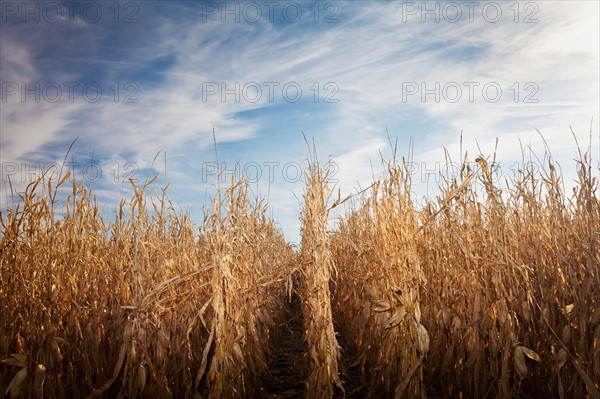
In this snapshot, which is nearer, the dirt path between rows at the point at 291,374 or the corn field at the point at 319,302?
the corn field at the point at 319,302

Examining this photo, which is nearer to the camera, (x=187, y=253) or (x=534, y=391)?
(x=534, y=391)

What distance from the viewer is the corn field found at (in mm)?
3113

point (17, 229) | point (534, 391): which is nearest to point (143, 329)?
point (17, 229)

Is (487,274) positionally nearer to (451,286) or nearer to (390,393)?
(451,286)

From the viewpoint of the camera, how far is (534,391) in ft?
11.0

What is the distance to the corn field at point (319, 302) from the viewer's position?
311 cm

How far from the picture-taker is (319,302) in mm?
3219

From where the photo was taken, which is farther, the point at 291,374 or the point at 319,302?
the point at 291,374

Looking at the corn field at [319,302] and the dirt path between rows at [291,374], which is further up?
the corn field at [319,302]

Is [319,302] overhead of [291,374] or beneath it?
overhead

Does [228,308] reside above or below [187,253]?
below

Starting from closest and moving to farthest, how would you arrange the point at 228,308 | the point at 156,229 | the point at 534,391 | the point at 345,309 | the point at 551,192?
the point at 228,308 → the point at 534,391 → the point at 551,192 → the point at 156,229 → the point at 345,309

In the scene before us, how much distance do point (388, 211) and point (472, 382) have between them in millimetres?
1521

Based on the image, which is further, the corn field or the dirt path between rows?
the dirt path between rows
